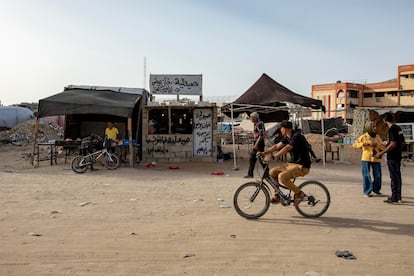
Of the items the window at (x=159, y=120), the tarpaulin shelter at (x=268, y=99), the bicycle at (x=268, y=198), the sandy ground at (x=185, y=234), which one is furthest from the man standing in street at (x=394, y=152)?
the window at (x=159, y=120)

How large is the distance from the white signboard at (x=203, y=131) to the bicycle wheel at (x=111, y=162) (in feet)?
11.9

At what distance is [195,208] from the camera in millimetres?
6984

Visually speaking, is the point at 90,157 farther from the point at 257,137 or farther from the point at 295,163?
the point at 295,163

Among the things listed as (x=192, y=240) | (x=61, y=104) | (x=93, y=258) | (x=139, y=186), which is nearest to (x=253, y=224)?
(x=192, y=240)

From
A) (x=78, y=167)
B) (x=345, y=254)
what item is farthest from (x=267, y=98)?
(x=345, y=254)

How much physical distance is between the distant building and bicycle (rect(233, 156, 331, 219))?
44816 millimetres

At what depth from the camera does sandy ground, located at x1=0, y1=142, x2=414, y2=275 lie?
13.4 ft

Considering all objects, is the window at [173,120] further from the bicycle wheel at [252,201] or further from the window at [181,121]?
the bicycle wheel at [252,201]

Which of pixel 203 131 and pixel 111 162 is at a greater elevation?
pixel 203 131

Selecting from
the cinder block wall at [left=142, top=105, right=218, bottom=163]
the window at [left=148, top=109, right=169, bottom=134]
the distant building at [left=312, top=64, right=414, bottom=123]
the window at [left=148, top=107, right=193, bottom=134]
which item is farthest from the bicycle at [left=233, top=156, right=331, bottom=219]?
the distant building at [left=312, top=64, right=414, bottom=123]

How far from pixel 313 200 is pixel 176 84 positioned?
1104 cm

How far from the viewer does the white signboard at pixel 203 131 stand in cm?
1577

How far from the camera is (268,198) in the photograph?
6066 millimetres

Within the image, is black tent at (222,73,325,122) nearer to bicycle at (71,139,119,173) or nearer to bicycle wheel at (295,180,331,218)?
bicycle at (71,139,119,173)
